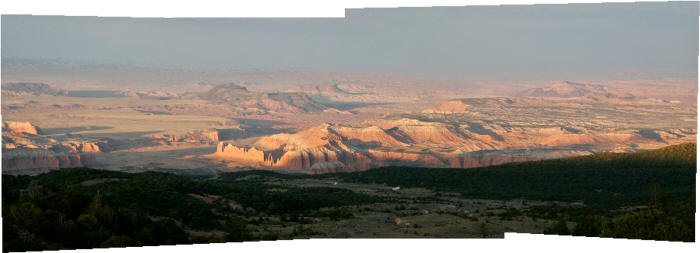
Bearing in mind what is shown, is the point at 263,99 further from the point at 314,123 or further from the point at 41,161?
the point at 41,161

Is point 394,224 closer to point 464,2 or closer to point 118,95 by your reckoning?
point 464,2

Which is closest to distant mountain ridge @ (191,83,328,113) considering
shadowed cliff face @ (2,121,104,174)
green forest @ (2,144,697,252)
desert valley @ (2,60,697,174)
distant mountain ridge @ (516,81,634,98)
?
desert valley @ (2,60,697,174)

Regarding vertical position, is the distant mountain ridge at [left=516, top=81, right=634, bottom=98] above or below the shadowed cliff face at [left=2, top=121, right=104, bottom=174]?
above

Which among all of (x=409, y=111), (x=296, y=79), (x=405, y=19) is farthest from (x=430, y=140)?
(x=405, y=19)

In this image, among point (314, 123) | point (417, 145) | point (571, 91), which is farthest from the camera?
point (314, 123)

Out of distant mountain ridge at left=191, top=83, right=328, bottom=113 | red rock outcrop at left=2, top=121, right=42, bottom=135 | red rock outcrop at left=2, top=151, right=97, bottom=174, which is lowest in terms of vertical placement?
red rock outcrop at left=2, top=151, right=97, bottom=174

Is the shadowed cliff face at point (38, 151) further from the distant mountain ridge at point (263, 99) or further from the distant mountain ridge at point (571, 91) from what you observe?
the distant mountain ridge at point (571, 91)

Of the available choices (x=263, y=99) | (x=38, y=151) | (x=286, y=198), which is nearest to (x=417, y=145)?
(x=263, y=99)

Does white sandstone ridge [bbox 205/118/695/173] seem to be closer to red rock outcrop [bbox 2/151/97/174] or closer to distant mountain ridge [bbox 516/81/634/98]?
distant mountain ridge [bbox 516/81/634/98]
